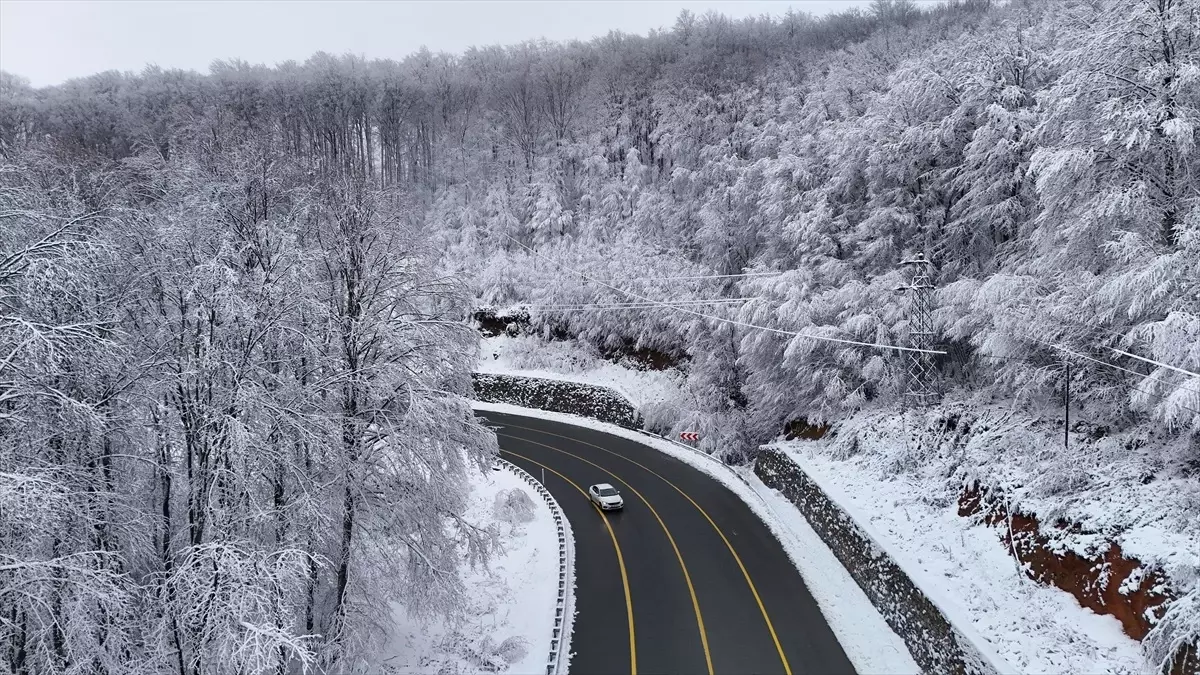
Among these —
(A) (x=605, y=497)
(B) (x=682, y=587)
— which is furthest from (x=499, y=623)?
(A) (x=605, y=497)

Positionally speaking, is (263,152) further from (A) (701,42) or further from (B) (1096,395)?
(A) (701,42)

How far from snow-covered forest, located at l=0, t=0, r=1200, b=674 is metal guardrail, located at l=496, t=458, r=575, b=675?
306 cm

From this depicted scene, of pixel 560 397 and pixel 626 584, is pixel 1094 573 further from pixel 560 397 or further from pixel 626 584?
pixel 560 397

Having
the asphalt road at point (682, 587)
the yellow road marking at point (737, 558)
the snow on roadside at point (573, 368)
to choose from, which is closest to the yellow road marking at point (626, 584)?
the asphalt road at point (682, 587)

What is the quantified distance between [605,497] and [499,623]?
813cm

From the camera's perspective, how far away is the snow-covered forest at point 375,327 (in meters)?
8.43

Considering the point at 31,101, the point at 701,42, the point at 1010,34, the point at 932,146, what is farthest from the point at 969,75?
the point at 31,101

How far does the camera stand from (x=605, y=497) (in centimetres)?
2327

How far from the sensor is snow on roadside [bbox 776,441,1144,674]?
10.7m

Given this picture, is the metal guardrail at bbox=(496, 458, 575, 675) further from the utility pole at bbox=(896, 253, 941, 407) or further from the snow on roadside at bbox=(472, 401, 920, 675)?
the utility pole at bbox=(896, 253, 941, 407)

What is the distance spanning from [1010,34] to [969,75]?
4.82 meters

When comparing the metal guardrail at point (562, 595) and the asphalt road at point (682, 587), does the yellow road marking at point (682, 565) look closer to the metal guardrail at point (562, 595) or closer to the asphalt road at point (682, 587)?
the asphalt road at point (682, 587)

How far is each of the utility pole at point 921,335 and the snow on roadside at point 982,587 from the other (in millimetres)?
3373

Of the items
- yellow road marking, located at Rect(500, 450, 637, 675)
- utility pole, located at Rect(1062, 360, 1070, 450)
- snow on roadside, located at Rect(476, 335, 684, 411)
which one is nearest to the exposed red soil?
utility pole, located at Rect(1062, 360, 1070, 450)
